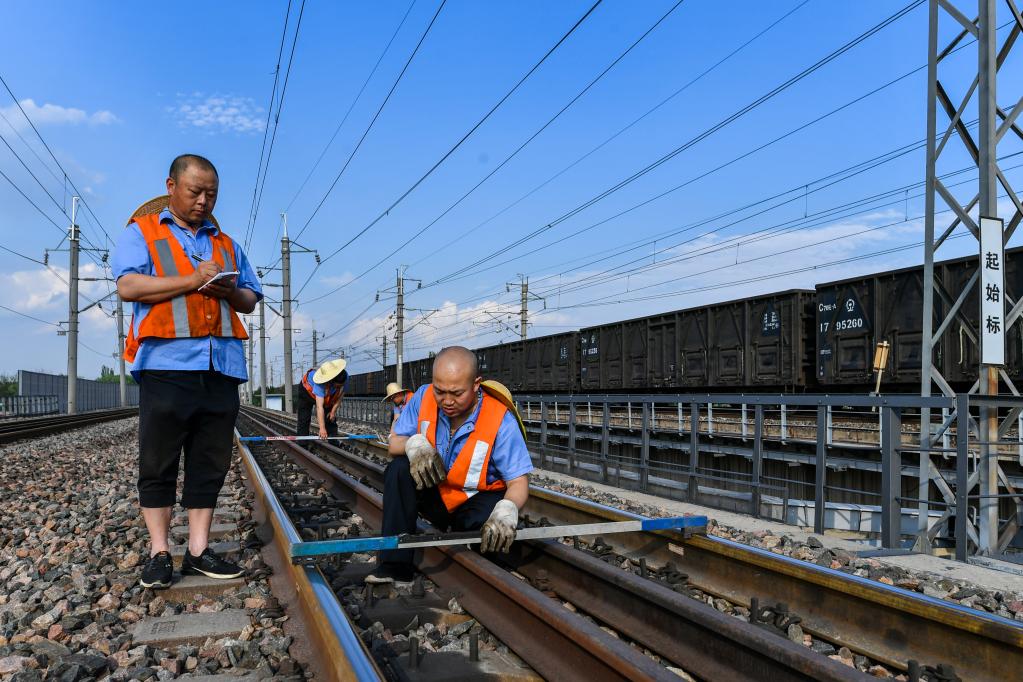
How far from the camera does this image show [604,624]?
3527 mm

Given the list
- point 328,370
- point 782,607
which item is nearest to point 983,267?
point 782,607

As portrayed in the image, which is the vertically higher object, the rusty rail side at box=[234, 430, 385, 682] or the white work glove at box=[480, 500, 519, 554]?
the white work glove at box=[480, 500, 519, 554]

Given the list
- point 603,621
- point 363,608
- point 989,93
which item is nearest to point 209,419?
point 363,608

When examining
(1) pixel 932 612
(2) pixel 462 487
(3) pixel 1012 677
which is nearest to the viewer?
(3) pixel 1012 677

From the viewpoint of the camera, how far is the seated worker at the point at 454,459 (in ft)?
12.4

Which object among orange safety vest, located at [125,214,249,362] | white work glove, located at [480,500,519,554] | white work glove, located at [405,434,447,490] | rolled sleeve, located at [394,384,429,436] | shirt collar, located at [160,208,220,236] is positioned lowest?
white work glove, located at [480,500,519,554]

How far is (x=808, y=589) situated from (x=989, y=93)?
5413mm

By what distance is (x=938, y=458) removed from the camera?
10.7m

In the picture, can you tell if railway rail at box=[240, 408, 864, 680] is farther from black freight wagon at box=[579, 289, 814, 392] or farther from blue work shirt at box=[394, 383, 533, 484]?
black freight wagon at box=[579, 289, 814, 392]

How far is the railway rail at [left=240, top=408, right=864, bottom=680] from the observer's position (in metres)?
2.55

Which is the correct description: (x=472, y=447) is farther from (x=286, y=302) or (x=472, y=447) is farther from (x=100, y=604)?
(x=286, y=302)

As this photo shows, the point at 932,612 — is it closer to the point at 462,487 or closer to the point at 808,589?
the point at 808,589

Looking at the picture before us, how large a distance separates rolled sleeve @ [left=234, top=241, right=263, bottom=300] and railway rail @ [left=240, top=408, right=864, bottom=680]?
6.08 ft

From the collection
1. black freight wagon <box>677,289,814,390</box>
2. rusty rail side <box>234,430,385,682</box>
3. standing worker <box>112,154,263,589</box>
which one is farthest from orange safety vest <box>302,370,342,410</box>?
black freight wagon <box>677,289,814,390</box>
